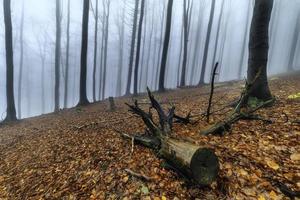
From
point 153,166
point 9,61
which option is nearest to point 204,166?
point 153,166

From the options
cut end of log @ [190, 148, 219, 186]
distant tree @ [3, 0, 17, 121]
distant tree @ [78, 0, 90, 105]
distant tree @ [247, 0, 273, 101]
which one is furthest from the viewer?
distant tree @ [78, 0, 90, 105]

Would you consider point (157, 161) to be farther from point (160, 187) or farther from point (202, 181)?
point (202, 181)

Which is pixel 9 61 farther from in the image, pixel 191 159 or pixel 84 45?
pixel 191 159

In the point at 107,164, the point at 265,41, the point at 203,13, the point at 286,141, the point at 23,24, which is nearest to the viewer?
the point at 286,141

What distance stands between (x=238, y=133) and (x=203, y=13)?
105ft

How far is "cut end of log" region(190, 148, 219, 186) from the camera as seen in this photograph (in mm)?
3137

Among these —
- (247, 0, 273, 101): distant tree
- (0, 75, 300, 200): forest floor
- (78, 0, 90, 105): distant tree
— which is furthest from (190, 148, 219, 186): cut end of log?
(78, 0, 90, 105): distant tree

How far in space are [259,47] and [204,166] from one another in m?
4.71

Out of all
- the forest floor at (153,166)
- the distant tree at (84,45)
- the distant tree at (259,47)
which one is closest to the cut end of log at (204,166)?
the forest floor at (153,166)

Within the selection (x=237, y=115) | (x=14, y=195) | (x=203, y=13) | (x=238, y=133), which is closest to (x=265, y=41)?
(x=237, y=115)

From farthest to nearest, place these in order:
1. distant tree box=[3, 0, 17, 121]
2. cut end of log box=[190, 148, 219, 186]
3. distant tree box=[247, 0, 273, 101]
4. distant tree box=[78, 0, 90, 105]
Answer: distant tree box=[78, 0, 90, 105], distant tree box=[3, 0, 17, 121], distant tree box=[247, 0, 273, 101], cut end of log box=[190, 148, 219, 186]

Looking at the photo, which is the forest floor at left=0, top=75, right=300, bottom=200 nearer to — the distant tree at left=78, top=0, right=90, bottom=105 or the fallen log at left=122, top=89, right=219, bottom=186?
the fallen log at left=122, top=89, right=219, bottom=186

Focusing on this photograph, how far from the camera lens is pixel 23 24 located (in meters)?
28.1

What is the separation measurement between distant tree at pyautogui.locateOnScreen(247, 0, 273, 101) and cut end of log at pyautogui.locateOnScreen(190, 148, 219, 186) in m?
3.84
